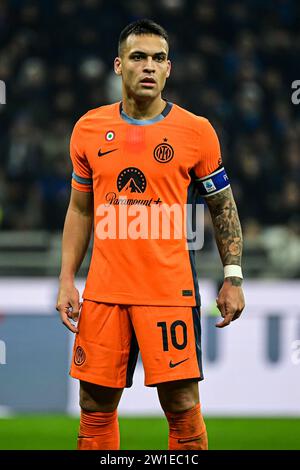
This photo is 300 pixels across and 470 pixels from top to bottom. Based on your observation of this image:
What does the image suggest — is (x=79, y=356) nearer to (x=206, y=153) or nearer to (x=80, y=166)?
(x=80, y=166)

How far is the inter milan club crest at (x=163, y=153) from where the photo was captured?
157 inches

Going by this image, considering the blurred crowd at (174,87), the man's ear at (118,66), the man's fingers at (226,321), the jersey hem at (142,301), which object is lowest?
the man's fingers at (226,321)

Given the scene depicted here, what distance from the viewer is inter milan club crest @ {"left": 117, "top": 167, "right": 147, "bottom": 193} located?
3.98 m

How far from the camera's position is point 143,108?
405cm

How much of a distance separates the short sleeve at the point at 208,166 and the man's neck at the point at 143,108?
182mm

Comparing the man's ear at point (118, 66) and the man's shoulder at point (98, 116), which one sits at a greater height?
the man's ear at point (118, 66)

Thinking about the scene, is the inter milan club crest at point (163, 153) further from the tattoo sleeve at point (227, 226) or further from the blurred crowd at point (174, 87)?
the blurred crowd at point (174, 87)

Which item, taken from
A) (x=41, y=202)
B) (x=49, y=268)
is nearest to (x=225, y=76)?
(x=41, y=202)

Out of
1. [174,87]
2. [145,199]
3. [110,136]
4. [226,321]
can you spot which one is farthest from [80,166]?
[174,87]

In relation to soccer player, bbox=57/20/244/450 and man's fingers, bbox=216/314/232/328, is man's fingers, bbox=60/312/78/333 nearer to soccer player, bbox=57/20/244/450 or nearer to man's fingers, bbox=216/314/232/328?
soccer player, bbox=57/20/244/450

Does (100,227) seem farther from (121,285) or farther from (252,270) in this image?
(252,270)

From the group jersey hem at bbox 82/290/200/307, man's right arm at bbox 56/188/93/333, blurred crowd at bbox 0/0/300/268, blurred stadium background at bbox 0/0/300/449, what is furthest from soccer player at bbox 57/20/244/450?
blurred crowd at bbox 0/0/300/268

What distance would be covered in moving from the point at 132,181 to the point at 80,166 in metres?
0.28

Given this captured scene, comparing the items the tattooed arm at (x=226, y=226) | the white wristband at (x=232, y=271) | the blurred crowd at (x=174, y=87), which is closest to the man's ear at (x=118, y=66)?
the tattooed arm at (x=226, y=226)
